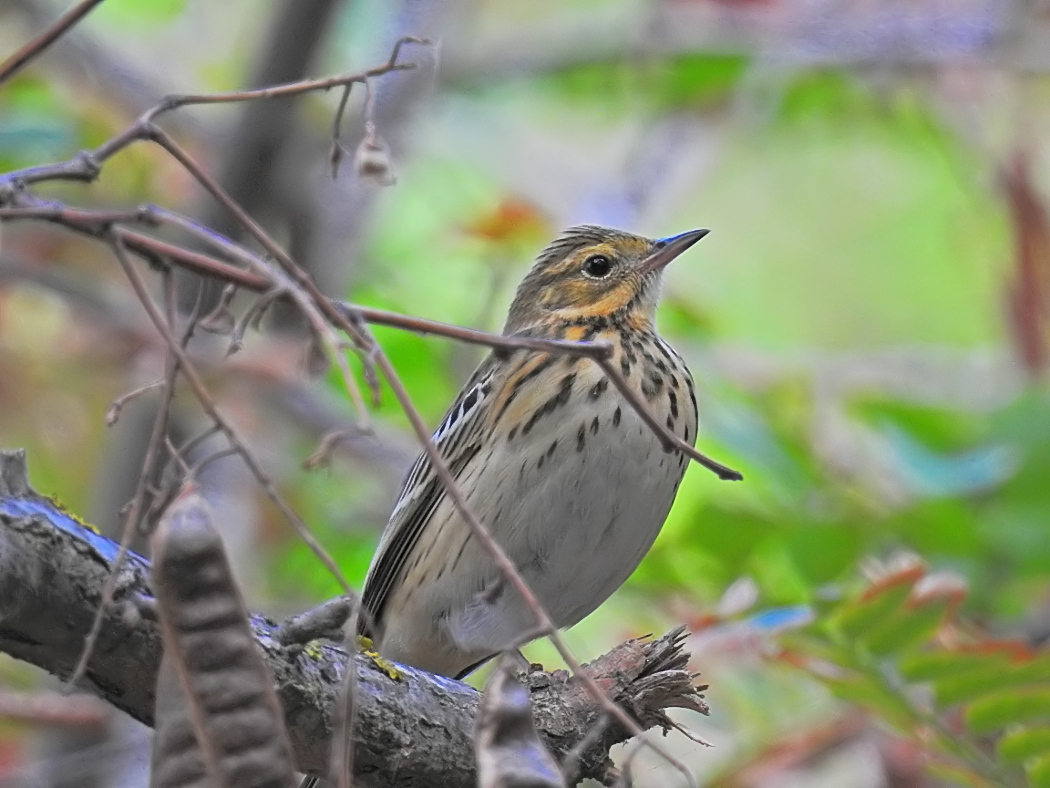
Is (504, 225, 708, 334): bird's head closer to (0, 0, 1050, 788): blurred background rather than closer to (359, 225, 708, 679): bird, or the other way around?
(359, 225, 708, 679): bird

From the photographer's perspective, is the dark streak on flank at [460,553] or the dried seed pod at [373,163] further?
the dark streak on flank at [460,553]

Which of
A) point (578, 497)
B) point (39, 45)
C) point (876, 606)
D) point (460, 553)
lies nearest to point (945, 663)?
point (876, 606)

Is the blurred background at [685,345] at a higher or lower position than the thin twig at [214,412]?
higher

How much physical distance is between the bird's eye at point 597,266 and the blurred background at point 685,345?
0.65 metres

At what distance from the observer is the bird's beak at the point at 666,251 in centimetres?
454

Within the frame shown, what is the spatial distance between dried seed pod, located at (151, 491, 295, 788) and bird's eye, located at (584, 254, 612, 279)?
3.10m

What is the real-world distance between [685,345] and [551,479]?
2.19m

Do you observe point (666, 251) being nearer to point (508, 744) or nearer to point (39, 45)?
point (39, 45)

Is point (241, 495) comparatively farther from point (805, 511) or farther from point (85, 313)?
point (805, 511)

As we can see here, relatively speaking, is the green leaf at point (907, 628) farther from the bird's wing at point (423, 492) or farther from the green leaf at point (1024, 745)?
the bird's wing at point (423, 492)

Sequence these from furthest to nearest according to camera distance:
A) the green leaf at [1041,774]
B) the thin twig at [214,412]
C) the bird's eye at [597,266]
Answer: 1. the bird's eye at [597,266]
2. the green leaf at [1041,774]
3. the thin twig at [214,412]

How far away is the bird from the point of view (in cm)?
391

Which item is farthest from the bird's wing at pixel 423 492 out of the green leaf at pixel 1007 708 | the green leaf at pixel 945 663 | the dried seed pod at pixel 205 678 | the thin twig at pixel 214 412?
the dried seed pod at pixel 205 678

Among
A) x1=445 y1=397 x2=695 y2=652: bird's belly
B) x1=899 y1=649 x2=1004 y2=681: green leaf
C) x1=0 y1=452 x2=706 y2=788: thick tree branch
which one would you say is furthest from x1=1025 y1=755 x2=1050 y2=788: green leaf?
x1=445 y1=397 x2=695 y2=652: bird's belly
